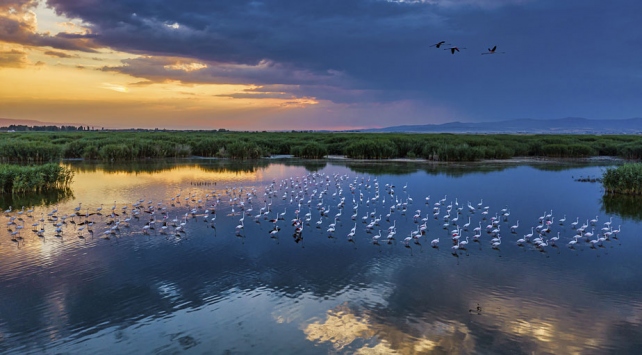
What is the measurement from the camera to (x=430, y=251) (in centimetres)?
1730

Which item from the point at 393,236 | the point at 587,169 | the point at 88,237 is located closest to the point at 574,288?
the point at 393,236

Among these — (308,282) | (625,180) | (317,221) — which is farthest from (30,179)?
(625,180)

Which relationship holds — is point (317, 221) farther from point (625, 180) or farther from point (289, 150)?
point (289, 150)

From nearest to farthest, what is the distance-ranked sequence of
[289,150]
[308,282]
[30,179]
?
[308,282] < [30,179] < [289,150]

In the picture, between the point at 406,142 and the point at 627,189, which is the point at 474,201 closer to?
the point at 627,189

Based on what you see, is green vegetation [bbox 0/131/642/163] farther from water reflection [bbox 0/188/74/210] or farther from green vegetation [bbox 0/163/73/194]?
water reflection [bbox 0/188/74/210]

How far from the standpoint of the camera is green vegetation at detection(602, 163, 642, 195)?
29.2 m

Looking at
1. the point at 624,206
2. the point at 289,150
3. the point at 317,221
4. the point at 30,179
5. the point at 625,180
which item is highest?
the point at 289,150

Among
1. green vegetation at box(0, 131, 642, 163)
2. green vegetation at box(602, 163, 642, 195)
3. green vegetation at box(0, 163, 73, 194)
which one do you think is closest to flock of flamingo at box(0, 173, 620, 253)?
green vegetation at box(0, 163, 73, 194)

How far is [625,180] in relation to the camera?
2961 cm

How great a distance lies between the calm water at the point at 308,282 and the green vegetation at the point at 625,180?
3612 millimetres

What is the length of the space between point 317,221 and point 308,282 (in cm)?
835

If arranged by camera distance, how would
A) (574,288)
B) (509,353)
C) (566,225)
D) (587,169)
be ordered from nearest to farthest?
1. (509,353)
2. (574,288)
3. (566,225)
4. (587,169)

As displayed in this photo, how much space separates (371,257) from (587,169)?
3974 centimetres
